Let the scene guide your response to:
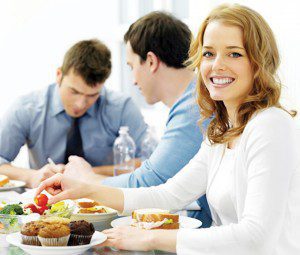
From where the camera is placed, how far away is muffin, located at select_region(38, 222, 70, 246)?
1.46 meters

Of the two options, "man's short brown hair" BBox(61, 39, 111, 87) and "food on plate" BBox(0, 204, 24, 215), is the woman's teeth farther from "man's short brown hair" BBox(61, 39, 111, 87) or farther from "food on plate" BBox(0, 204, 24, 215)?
"man's short brown hair" BBox(61, 39, 111, 87)

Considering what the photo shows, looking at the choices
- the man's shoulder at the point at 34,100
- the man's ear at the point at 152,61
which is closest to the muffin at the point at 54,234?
the man's ear at the point at 152,61

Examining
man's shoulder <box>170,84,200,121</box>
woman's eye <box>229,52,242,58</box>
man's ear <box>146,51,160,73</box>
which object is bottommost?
man's shoulder <box>170,84,200,121</box>

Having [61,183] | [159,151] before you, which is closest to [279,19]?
[159,151]

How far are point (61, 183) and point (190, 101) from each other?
2.31 ft

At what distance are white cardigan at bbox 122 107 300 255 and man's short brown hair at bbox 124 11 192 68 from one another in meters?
1.00

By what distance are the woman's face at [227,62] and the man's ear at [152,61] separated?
831mm

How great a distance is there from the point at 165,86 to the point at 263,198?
1234 mm

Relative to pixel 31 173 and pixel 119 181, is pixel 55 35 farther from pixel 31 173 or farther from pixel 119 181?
pixel 119 181

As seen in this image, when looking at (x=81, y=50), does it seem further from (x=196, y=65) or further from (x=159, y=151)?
(x=196, y=65)

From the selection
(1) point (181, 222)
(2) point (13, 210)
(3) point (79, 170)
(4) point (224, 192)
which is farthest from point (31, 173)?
(4) point (224, 192)

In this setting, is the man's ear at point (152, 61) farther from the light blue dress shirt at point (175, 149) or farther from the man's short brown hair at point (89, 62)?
the man's short brown hair at point (89, 62)

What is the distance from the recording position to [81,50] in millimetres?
3160

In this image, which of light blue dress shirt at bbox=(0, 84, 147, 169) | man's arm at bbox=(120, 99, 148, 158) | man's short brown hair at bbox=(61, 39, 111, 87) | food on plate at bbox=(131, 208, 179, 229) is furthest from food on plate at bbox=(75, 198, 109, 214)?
man's arm at bbox=(120, 99, 148, 158)
